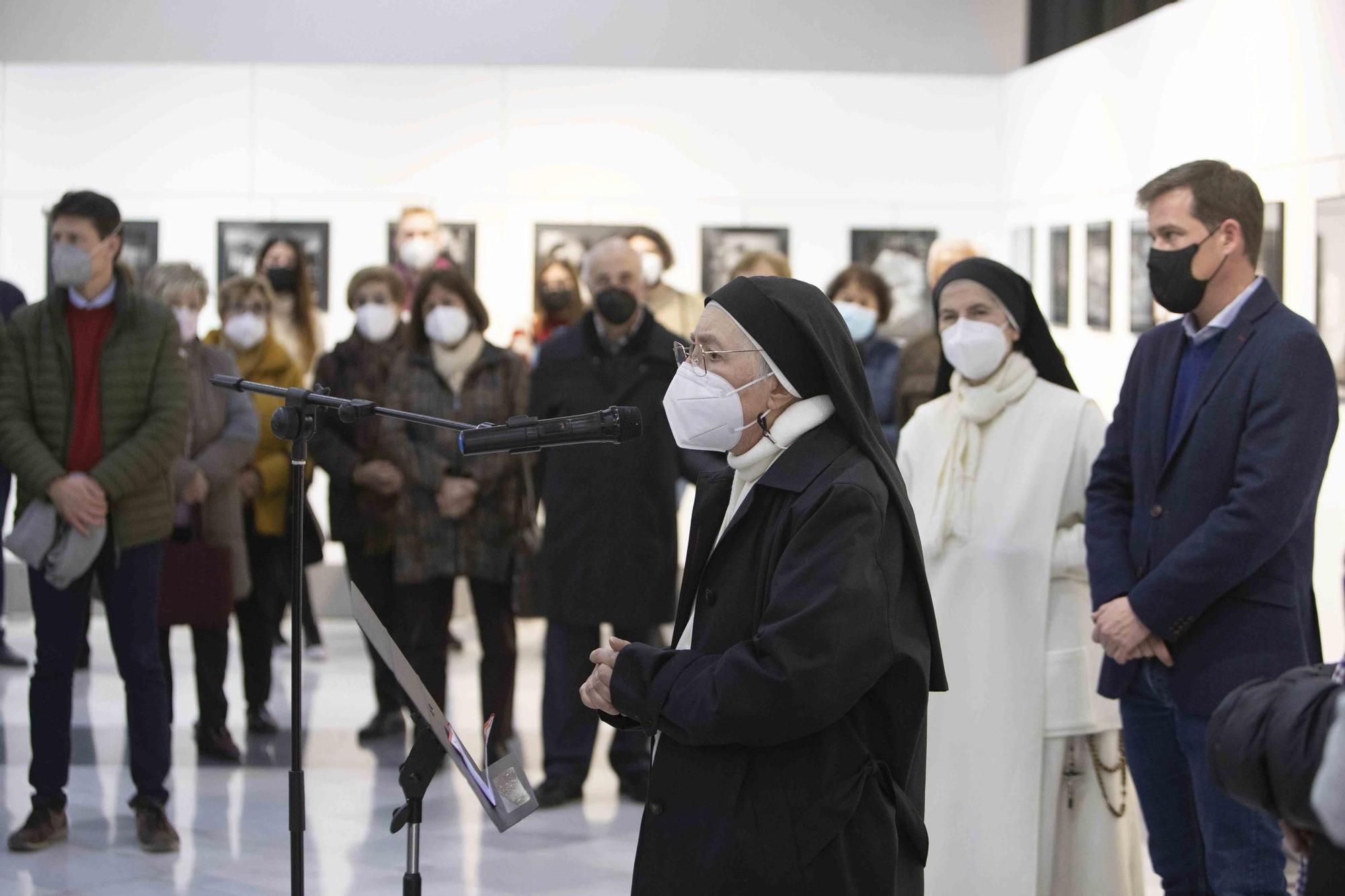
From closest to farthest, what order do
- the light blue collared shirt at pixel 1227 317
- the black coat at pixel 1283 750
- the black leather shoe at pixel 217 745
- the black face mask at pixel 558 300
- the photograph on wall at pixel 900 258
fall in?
the black coat at pixel 1283 750
the light blue collared shirt at pixel 1227 317
the black leather shoe at pixel 217 745
the black face mask at pixel 558 300
the photograph on wall at pixel 900 258

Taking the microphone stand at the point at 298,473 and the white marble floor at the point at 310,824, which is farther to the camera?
the white marble floor at the point at 310,824

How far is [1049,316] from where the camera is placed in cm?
1011

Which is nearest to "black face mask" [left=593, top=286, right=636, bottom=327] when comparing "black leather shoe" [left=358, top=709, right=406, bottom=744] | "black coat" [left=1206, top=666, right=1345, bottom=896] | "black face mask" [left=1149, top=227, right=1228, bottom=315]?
"black leather shoe" [left=358, top=709, right=406, bottom=744]

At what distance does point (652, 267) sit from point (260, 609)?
3296 millimetres

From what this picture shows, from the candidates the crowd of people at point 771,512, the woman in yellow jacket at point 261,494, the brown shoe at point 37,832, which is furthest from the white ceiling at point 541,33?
the brown shoe at point 37,832

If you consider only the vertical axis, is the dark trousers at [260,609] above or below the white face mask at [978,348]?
below

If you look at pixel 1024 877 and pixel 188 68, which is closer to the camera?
pixel 1024 877

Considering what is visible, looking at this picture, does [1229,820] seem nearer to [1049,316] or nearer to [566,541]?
[566,541]

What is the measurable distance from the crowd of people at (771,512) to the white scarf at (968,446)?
0.01 m

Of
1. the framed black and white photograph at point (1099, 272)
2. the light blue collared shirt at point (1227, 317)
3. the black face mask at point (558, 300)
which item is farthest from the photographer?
the black face mask at point (558, 300)

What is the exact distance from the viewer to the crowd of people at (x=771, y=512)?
9.59 feet

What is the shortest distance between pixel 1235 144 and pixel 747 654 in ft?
18.3

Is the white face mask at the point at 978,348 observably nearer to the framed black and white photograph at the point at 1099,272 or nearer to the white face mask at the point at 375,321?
the white face mask at the point at 375,321

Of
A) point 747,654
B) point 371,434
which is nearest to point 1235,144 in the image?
point 371,434
